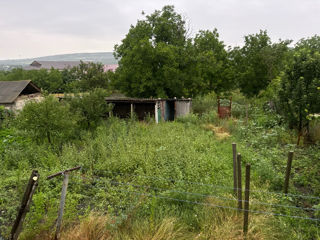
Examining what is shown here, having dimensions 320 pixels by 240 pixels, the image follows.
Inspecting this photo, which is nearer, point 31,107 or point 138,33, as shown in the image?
A: point 31,107

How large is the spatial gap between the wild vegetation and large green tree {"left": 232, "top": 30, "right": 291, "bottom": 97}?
→ 385 cm

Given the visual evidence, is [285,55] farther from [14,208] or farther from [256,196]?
[14,208]

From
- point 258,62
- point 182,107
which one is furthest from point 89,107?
point 258,62

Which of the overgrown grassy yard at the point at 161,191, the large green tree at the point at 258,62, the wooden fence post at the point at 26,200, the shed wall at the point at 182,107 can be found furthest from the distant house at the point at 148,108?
the wooden fence post at the point at 26,200

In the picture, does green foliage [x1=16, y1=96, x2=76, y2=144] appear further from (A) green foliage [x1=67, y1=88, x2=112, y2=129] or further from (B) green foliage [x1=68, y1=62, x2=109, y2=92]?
(B) green foliage [x1=68, y1=62, x2=109, y2=92]

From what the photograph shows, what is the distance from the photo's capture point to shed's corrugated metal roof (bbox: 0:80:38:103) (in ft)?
61.5

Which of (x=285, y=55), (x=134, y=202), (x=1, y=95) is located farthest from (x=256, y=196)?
(x=1, y=95)

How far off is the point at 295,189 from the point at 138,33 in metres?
16.2

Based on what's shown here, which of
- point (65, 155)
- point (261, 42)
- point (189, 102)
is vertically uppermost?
point (261, 42)

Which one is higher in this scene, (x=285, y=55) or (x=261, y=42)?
(x=261, y=42)

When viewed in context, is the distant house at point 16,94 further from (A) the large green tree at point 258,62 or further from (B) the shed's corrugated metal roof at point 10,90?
(A) the large green tree at point 258,62

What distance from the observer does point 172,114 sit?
1647 cm

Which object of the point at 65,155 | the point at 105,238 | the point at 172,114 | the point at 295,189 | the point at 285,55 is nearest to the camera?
the point at 105,238

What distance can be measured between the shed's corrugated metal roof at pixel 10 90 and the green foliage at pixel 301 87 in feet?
68.8
